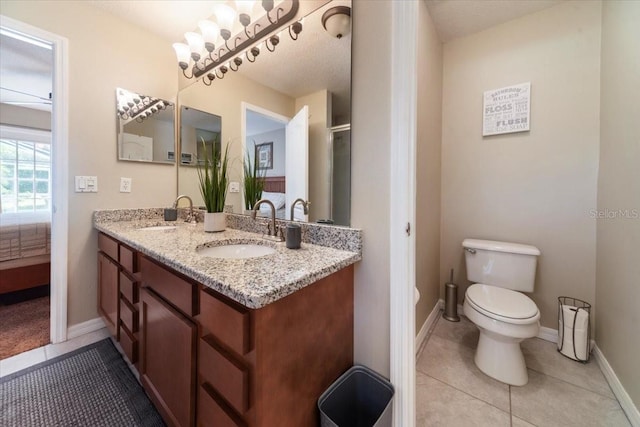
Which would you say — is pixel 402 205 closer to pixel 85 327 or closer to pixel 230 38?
pixel 230 38

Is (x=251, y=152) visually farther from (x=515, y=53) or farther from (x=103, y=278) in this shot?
(x=515, y=53)

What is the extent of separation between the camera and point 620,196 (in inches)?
51.8

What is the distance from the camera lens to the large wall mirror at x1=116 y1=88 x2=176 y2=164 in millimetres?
1848

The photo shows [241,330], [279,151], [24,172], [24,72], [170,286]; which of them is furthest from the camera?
[24,172]

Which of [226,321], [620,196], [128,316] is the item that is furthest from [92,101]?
[620,196]

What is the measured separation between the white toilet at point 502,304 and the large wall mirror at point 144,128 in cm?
253

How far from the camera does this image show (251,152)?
1.54m

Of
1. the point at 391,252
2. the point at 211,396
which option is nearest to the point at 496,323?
the point at 391,252

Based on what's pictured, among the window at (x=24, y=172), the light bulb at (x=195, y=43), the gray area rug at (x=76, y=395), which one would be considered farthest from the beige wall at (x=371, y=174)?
the window at (x=24, y=172)

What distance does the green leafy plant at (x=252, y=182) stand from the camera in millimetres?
1485

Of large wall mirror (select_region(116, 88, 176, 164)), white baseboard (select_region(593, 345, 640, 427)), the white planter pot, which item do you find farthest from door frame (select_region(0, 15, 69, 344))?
white baseboard (select_region(593, 345, 640, 427))

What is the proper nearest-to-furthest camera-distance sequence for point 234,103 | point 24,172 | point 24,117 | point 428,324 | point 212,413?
point 212,413
point 234,103
point 428,324
point 24,117
point 24,172

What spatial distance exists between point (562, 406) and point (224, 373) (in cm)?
162

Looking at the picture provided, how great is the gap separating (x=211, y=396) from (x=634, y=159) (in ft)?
6.82
